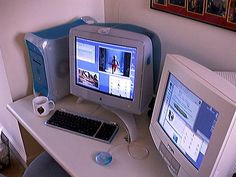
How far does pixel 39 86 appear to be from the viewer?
163 centimetres

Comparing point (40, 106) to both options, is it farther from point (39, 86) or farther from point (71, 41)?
point (71, 41)

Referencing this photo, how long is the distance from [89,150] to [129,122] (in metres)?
0.25

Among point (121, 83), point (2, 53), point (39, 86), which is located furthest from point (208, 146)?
point (2, 53)

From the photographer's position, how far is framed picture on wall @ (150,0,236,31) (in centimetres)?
114

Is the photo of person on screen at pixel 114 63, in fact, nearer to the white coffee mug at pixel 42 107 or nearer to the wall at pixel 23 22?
the white coffee mug at pixel 42 107

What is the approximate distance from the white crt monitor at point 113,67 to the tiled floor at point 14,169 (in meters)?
1.03

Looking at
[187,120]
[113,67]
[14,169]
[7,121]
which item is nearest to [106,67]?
[113,67]

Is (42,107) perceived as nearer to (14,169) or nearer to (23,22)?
(23,22)

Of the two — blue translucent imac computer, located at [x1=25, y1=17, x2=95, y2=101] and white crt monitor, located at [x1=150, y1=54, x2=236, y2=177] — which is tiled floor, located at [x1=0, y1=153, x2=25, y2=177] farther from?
white crt monitor, located at [x1=150, y1=54, x2=236, y2=177]

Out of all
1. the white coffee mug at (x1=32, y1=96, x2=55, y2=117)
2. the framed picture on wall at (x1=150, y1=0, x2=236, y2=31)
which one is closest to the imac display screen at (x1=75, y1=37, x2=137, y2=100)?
the white coffee mug at (x1=32, y1=96, x2=55, y2=117)

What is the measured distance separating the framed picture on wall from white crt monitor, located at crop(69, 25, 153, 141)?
27 centimetres

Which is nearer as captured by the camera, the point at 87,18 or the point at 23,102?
the point at 23,102

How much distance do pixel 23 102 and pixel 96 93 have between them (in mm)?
499

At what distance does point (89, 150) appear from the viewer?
1260 millimetres
